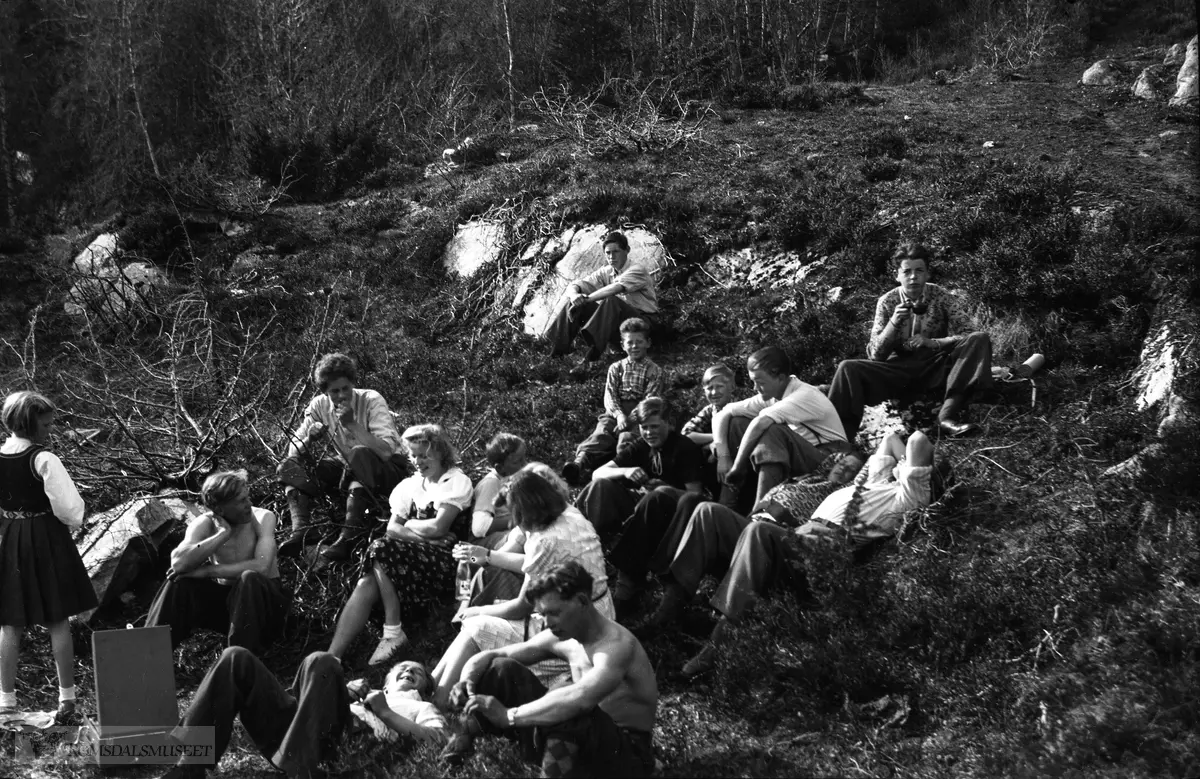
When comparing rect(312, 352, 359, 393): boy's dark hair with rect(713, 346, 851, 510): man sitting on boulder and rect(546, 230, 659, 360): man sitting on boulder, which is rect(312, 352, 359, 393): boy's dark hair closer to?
rect(713, 346, 851, 510): man sitting on boulder

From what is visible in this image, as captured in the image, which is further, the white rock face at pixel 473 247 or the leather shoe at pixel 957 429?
the white rock face at pixel 473 247

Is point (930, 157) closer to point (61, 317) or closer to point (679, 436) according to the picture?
point (679, 436)

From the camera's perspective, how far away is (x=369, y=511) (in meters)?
7.27

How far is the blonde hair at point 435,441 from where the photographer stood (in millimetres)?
6371

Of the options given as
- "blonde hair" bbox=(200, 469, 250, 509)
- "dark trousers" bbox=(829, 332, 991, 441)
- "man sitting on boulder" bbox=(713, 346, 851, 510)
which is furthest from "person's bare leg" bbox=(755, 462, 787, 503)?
"blonde hair" bbox=(200, 469, 250, 509)

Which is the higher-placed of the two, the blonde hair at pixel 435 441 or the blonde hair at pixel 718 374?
the blonde hair at pixel 435 441

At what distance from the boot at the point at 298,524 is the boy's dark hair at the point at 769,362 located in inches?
118

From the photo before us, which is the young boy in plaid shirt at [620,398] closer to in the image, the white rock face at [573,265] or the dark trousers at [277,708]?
the dark trousers at [277,708]

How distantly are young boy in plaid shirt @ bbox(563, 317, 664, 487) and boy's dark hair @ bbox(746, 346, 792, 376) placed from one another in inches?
41.6

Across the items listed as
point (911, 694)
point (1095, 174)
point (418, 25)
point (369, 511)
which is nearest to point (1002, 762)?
point (911, 694)

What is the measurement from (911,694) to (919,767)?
614 mm

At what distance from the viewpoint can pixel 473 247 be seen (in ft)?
44.3

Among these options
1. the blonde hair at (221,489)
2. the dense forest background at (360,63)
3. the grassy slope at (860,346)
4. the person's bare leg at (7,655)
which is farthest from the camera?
the dense forest background at (360,63)

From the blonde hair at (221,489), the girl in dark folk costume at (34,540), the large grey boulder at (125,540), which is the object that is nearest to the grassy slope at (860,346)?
the large grey boulder at (125,540)
